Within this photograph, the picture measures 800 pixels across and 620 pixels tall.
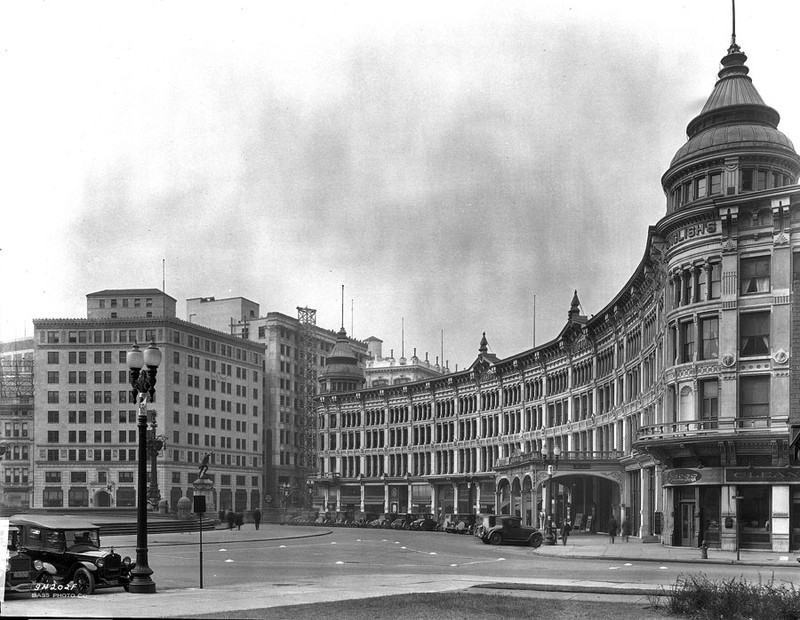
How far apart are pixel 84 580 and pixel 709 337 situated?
1359 inches

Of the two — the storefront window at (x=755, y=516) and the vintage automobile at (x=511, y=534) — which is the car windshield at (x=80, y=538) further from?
the vintage automobile at (x=511, y=534)

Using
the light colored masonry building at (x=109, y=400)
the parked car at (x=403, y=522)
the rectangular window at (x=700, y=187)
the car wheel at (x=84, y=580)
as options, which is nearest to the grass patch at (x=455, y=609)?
the car wheel at (x=84, y=580)

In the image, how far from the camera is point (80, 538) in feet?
82.3

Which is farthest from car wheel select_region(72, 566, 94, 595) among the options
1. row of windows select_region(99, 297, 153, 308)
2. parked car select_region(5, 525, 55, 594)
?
row of windows select_region(99, 297, 153, 308)

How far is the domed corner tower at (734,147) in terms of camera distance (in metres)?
49.1

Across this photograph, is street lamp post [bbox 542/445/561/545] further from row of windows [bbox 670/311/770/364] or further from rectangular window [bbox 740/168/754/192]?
rectangular window [bbox 740/168/754/192]

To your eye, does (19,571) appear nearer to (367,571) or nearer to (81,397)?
(367,571)

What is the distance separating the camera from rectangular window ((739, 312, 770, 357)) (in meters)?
46.9

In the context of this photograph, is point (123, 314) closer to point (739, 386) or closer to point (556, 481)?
point (556, 481)

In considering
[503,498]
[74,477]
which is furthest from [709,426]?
[74,477]

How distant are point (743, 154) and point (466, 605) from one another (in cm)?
3499

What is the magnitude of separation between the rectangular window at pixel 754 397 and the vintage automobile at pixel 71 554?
32.3 metres

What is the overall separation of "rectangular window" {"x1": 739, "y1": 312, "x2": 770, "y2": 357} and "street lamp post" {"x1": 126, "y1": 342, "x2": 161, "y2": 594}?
30.9 meters

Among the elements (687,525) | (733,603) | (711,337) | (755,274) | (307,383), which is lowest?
(687,525)
